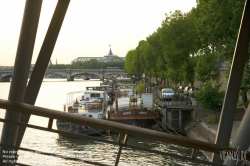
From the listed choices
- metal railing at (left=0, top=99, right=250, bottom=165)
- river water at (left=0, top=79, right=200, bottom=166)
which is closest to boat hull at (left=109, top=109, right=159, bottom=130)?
river water at (left=0, top=79, right=200, bottom=166)

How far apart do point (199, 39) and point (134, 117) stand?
878cm

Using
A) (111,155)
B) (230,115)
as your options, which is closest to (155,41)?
(111,155)

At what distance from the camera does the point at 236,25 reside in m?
18.9

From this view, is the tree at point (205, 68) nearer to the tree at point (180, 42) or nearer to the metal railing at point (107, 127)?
the tree at point (180, 42)

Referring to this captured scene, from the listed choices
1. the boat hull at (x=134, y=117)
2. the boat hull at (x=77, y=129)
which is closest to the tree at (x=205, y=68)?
the boat hull at (x=134, y=117)

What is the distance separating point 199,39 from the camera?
30.2 m

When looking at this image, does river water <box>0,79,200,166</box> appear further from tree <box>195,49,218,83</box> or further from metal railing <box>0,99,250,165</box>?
metal railing <box>0,99,250,165</box>

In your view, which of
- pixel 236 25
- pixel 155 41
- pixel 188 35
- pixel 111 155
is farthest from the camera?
pixel 155 41

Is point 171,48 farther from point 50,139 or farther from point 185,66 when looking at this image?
point 50,139

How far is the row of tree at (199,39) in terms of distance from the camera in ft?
63.6

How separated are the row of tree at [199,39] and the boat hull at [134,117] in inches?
140

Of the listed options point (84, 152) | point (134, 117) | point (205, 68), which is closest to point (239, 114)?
point (205, 68)

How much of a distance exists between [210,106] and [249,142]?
59.8 ft

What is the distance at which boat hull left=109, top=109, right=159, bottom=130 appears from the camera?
79.4 feet
